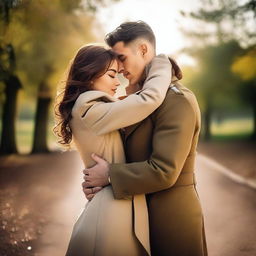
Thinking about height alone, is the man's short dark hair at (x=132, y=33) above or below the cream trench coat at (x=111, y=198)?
above

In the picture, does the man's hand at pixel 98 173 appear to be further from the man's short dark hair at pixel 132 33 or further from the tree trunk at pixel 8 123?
the tree trunk at pixel 8 123

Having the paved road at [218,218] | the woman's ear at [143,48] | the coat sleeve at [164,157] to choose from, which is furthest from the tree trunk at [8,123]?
the coat sleeve at [164,157]

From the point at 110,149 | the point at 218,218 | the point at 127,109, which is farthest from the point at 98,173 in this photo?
the point at 218,218

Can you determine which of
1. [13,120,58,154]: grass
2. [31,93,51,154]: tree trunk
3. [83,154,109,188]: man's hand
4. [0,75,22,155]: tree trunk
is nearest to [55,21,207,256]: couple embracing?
[83,154,109,188]: man's hand

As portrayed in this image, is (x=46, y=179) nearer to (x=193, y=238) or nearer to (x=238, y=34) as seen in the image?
(x=193, y=238)

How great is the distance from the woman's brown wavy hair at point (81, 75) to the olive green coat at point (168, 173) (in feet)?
1.83

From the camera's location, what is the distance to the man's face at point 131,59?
3848mm

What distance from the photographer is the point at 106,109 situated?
3443 mm

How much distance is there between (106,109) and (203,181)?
1026 centimetres

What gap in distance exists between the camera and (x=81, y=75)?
3781 millimetres

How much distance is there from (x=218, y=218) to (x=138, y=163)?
18.6 ft

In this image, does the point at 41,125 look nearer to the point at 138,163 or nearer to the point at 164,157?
the point at 138,163

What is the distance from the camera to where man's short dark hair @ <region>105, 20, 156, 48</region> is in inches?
150

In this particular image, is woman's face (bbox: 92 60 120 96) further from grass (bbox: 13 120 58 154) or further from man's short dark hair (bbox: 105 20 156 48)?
grass (bbox: 13 120 58 154)
